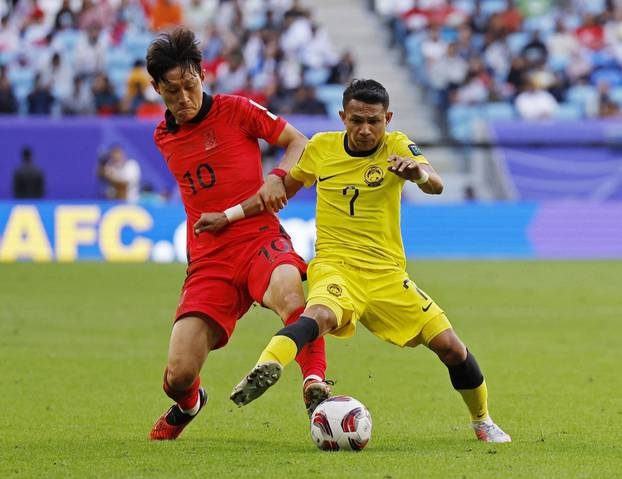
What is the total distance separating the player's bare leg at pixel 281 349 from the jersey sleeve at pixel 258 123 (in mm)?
1541

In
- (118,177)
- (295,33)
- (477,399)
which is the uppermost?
(477,399)

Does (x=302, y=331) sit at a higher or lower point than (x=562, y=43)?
higher

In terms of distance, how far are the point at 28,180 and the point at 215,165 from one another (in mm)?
15689

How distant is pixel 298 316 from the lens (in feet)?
24.4

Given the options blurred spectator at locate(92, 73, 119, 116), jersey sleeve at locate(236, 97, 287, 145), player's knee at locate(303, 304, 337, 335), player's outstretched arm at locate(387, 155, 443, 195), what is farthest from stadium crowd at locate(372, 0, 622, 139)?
player's knee at locate(303, 304, 337, 335)

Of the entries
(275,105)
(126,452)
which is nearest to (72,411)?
(126,452)

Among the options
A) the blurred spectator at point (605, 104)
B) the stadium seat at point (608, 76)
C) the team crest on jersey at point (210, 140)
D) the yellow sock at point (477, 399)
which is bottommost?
the stadium seat at point (608, 76)

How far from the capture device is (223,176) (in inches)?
318

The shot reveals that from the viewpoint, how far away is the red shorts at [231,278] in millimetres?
7797

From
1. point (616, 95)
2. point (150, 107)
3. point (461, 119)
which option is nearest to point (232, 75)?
point (150, 107)

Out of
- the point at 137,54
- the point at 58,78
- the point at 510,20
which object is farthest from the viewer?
the point at 510,20

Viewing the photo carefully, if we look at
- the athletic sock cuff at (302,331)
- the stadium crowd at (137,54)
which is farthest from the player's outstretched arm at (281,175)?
the stadium crowd at (137,54)

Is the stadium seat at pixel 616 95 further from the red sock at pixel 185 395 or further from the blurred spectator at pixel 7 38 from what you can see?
the red sock at pixel 185 395

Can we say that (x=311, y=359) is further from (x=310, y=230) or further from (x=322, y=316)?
(x=310, y=230)
